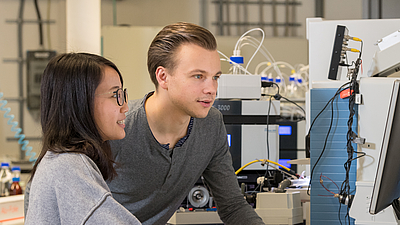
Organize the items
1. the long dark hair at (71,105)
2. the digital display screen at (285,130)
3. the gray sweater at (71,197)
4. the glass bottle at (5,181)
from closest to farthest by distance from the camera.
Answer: the gray sweater at (71,197)
the long dark hair at (71,105)
the glass bottle at (5,181)
the digital display screen at (285,130)

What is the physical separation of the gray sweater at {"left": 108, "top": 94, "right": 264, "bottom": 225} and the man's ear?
0.10 metres

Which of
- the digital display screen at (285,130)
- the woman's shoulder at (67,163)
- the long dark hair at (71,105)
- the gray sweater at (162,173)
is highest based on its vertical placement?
the long dark hair at (71,105)

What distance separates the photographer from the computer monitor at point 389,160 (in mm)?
708

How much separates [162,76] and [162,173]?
0.29 m

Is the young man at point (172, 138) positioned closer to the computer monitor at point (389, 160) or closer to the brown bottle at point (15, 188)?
the computer monitor at point (389, 160)

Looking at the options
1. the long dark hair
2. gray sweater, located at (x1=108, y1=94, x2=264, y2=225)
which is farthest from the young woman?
gray sweater, located at (x1=108, y1=94, x2=264, y2=225)

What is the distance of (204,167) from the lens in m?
1.12

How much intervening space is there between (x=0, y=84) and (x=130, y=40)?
49.2 inches

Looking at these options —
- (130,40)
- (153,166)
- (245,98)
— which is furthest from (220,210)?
(130,40)

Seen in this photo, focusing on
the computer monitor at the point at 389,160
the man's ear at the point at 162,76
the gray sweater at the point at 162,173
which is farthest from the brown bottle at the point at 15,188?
the computer monitor at the point at 389,160

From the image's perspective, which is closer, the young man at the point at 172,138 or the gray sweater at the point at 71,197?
the gray sweater at the point at 71,197

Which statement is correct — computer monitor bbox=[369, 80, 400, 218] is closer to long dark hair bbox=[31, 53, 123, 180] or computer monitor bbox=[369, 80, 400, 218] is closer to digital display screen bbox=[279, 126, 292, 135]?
long dark hair bbox=[31, 53, 123, 180]

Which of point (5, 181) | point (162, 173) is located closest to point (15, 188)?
point (5, 181)

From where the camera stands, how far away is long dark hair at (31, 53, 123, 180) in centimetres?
68
